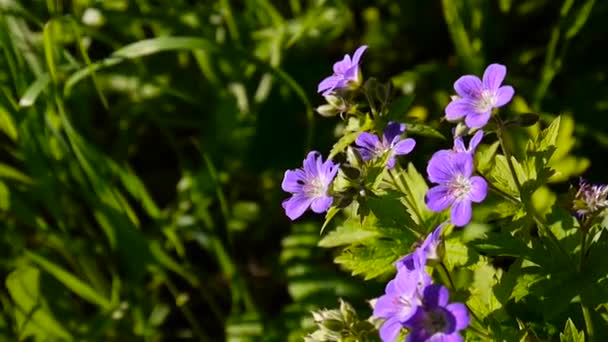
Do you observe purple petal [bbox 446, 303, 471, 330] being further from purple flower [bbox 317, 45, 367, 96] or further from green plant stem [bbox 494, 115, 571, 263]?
purple flower [bbox 317, 45, 367, 96]

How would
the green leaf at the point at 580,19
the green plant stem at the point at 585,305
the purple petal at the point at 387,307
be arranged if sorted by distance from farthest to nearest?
the green leaf at the point at 580,19 → the green plant stem at the point at 585,305 → the purple petal at the point at 387,307

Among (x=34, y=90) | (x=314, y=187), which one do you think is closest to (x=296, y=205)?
(x=314, y=187)

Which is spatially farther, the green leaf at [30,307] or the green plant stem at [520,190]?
the green leaf at [30,307]

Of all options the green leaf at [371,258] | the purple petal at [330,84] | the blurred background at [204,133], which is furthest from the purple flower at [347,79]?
the blurred background at [204,133]

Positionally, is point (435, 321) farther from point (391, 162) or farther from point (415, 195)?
point (415, 195)

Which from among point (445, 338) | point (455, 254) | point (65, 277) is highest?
point (65, 277)

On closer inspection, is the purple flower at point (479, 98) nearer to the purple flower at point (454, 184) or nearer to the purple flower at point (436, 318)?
the purple flower at point (454, 184)
